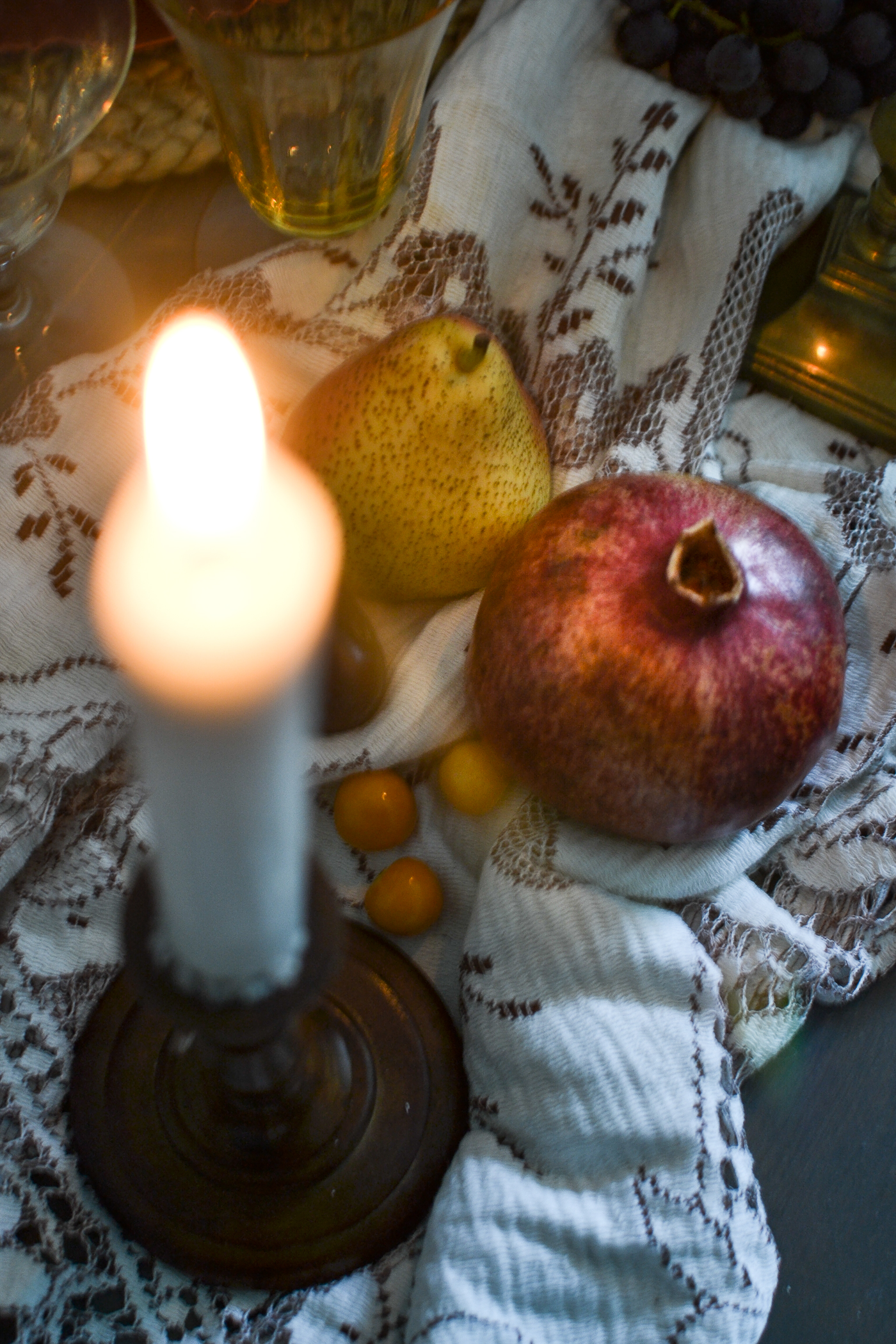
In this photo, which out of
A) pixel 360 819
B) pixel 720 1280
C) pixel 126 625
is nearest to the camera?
pixel 126 625

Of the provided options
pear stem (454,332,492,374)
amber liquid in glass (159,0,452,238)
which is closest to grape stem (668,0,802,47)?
amber liquid in glass (159,0,452,238)

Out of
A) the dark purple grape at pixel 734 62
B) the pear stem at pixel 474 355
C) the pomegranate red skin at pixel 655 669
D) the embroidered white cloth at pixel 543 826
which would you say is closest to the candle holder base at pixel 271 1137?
the embroidered white cloth at pixel 543 826

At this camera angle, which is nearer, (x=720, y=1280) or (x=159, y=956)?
(x=159, y=956)

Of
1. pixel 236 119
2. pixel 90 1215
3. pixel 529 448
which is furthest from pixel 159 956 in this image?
pixel 236 119

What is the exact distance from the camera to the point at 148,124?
0.59 meters

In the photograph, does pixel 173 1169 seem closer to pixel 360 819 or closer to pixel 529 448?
pixel 360 819

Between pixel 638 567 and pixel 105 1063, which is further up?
pixel 638 567

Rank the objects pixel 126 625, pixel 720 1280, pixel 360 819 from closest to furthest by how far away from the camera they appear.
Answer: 1. pixel 126 625
2. pixel 720 1280
3. pixel 360 819

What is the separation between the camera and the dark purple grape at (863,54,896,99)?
567 millimetres

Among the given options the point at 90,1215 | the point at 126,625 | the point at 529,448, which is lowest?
the point at 90,1215

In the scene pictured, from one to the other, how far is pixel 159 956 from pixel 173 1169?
0.59 feet

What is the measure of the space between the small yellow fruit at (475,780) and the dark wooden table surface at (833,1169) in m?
0.15

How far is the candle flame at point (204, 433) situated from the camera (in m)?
0.16

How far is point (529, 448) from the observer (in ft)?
1.63
